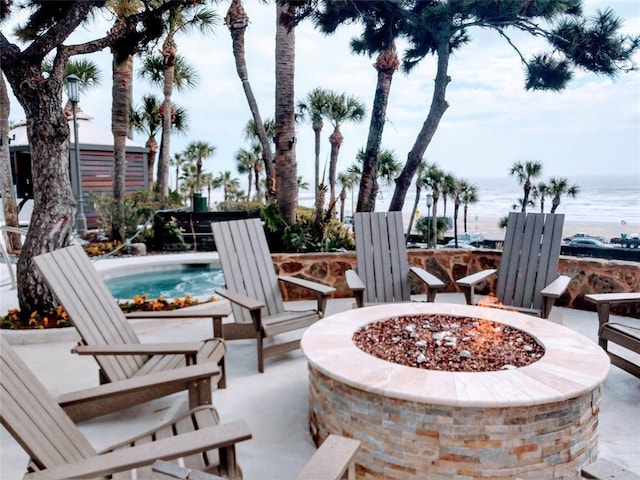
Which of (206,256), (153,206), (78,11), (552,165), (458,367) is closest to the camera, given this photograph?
(458,367)

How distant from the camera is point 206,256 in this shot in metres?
8.14

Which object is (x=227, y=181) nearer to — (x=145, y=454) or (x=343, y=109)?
(x=343, y=109)

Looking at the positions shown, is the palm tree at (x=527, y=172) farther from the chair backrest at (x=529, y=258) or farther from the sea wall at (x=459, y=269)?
the chair backrest at (x=529, y=258)

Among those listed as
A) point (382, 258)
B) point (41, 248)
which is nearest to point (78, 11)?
point (41, 248)

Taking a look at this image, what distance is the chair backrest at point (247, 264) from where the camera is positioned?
399 centimetres

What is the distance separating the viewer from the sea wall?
4820 millimetres

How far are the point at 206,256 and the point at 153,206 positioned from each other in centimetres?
284

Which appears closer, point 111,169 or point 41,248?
point 41,248

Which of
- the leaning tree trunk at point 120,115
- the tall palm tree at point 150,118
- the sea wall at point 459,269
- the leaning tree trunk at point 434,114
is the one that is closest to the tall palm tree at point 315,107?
the tall palm tree at point 150,118

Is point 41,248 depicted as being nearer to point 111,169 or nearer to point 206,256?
point 206,256

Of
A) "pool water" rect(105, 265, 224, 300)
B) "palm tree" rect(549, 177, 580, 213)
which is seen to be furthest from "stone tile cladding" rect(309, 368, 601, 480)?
"palm tree" rect(549, 177, 580, 213)

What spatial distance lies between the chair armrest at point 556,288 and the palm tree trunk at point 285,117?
409cm

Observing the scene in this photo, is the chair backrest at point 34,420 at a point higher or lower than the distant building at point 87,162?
lower

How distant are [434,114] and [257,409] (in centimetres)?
649
